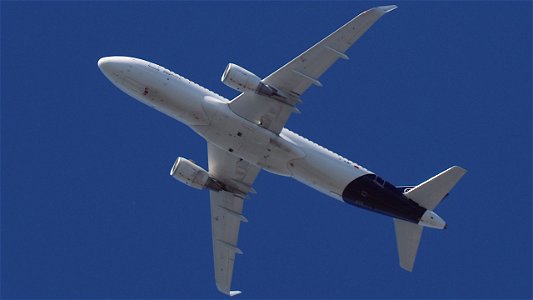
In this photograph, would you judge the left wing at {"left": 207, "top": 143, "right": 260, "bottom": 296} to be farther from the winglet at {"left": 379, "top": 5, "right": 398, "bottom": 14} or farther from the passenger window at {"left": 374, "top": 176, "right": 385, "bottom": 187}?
the winglet at {"left": 379, "top": 5, "right": 398, "bottom": 14}

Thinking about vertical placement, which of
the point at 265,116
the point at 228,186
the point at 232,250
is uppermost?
the point at 265,116

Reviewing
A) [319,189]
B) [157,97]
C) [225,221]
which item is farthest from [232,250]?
[157,97]

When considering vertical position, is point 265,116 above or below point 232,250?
above

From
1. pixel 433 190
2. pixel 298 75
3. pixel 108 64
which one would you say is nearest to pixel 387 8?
pixel 298 75

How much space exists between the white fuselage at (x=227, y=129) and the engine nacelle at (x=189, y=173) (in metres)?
3.88

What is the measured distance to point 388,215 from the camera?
6919 cm

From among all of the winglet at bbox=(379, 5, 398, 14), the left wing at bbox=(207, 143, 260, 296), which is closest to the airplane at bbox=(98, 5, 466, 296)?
the left wing at bbox=(207, 143, 260, 296)

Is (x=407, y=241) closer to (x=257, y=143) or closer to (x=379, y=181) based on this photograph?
(x=379, y=181)

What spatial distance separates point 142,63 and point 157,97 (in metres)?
2.87

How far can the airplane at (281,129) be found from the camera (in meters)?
65.8

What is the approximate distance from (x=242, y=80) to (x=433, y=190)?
15888 mm

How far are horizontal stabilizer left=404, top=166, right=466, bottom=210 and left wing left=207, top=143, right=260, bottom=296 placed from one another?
1229 cm

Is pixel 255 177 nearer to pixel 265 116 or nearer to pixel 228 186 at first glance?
pixel 228 186

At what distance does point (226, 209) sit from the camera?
241 ft
